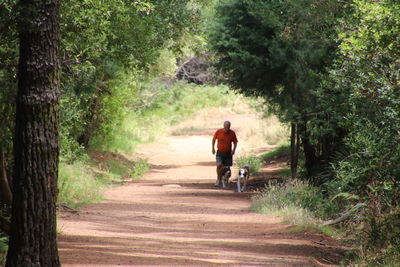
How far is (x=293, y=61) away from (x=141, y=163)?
11731mm

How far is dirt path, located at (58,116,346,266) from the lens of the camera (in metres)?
11.2

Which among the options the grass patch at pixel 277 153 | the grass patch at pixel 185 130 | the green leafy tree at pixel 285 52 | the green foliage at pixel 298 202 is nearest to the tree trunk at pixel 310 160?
the green leafy tree at pixel 285 52

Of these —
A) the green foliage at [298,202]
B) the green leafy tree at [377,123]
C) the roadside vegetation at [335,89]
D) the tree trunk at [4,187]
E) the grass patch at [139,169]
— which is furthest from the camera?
the grass patch at [139,169]

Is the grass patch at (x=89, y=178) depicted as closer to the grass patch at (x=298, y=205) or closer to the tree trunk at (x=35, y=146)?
the grass patch at (x=298, y=205)

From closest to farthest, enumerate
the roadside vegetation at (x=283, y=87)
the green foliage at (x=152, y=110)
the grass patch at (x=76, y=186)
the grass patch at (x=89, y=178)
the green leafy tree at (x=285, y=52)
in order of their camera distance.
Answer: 1. the roadside vegetation at (x=283, y=87)
2. the grass patch at (x=76, y=186)
3. the green leafy tree at (x=285, y=52)
4. the grass patch at (x=89, y=178)
5. the green foliage at (x=152, y=110)

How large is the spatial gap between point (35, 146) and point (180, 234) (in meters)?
6.12

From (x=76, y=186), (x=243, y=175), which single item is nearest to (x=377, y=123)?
(x=76, y=186)

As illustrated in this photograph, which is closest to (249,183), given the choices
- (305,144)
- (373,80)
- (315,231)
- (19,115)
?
(305,144)

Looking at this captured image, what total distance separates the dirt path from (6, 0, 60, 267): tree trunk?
5.74 feet

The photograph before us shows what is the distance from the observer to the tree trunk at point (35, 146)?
8.59 meters

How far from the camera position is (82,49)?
14125mm

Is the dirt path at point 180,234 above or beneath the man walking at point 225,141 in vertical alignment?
beneath

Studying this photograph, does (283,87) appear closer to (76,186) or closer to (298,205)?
(298,205)

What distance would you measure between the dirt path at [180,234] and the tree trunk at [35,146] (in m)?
1.75
